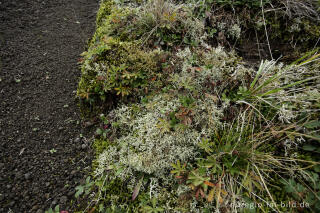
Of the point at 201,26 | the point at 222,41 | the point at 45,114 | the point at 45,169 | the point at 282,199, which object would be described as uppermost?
the point at 201,26

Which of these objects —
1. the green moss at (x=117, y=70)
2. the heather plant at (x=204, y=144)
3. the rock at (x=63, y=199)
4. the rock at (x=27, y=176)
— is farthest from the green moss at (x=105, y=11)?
A: the rock at (x=63, y=199)

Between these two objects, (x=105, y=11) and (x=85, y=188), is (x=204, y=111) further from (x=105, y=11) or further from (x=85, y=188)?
(x=105, y=11)

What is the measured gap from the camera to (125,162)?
72.9 inches

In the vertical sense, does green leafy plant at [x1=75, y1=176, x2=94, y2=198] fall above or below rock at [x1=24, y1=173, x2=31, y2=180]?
above

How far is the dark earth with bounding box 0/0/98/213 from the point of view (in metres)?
1.95

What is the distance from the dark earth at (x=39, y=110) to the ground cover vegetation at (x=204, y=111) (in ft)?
1.04

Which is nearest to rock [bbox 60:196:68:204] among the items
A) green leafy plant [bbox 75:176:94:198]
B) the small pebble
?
green leafy plant [bbox 75:176:94:198]

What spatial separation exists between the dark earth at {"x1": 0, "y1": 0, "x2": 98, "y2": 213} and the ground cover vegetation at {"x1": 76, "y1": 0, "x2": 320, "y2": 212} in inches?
12.5

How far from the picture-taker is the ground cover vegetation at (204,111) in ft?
5.30

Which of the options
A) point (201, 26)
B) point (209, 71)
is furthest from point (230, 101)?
point (201, 26)

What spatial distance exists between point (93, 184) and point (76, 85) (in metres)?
1.68

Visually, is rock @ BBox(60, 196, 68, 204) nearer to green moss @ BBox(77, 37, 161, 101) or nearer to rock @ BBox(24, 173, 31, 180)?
rock @ BBox(24, 173, 31, 180)

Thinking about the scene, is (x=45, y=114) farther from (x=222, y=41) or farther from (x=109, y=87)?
(x=222, y=41)

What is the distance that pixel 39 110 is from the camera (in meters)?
2.57
